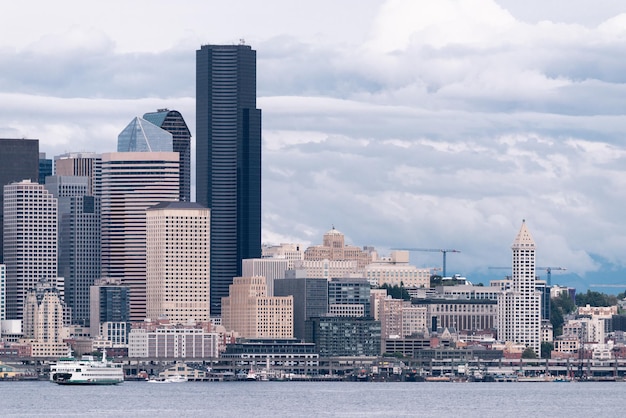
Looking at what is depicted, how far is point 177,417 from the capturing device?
197500mm

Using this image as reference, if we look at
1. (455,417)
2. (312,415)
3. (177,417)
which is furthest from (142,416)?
(455,417)

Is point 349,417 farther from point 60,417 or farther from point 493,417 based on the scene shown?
point 60,417

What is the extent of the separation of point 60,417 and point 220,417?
14.9m

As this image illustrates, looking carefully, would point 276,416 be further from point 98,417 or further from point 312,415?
point 98,417

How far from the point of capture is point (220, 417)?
19738 cm

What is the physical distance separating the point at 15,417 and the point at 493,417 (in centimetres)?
4476

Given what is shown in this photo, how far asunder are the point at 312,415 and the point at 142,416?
1610cm

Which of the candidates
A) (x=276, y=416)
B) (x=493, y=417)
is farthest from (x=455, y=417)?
(x=276, y=416)

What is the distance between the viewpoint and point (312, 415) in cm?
19988

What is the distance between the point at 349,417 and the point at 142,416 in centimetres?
1955

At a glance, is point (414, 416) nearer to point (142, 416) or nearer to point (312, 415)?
point (312, 415)

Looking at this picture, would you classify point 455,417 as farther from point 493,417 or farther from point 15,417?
point 15,417

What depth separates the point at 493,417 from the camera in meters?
199

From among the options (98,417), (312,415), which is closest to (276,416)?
(312,415)
